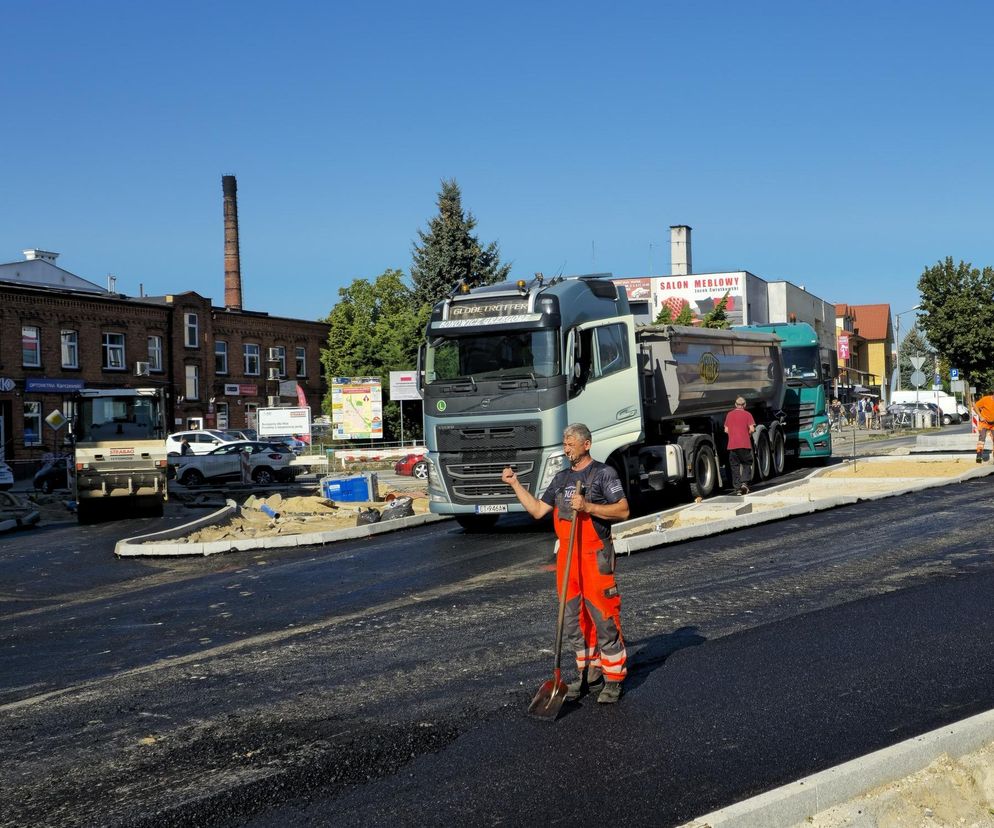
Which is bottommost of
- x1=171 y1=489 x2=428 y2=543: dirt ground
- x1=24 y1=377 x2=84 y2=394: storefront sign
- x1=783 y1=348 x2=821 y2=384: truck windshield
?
x1=171 y1=489 x2=428 y2=543: dirt ground

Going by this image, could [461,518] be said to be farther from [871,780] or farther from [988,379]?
[988,379]

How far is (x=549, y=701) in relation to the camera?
711 cm

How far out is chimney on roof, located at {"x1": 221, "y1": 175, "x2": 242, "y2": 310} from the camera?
68.4m

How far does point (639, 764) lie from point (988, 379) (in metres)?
63.2

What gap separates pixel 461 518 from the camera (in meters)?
18.8

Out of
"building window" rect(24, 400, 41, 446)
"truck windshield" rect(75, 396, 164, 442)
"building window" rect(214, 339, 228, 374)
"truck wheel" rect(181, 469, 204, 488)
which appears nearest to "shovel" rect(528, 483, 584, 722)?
"truck windshield" rect(75, 396, 164, 442)

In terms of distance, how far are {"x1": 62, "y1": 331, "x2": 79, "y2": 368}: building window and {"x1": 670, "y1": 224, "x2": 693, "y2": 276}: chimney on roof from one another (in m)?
46.7

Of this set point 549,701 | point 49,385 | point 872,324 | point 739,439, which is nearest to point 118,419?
point 739,439

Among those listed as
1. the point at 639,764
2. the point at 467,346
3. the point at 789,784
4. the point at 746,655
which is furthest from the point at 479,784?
the point at 467,346

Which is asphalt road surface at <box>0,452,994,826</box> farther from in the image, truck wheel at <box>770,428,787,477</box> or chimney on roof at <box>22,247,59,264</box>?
chimney on roof at <box>22,247,59,264</box>

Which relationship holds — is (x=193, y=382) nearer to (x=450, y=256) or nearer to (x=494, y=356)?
(x=450, y=256)

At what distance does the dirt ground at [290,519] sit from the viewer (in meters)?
19.3

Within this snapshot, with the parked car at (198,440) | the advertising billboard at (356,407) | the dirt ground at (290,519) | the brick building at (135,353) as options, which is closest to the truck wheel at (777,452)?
the dirt ground at (290,519)

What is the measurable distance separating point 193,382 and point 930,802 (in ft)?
186
